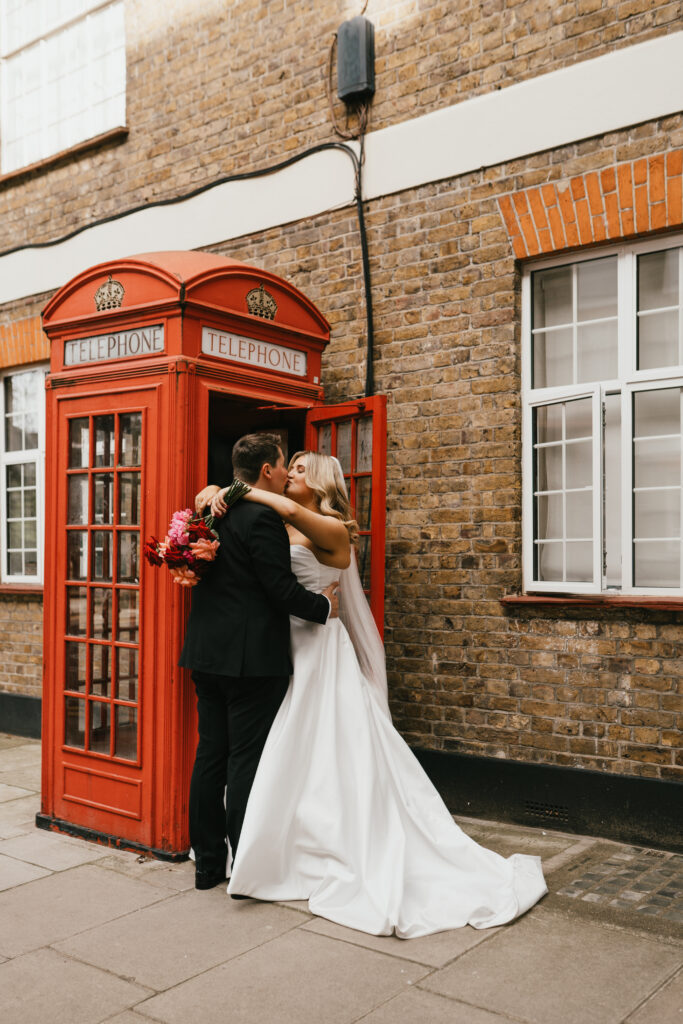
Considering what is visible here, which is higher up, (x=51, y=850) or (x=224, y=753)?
(x=224, y=753)

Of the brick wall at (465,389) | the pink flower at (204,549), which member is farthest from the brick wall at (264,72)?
the pink flower at (204,549)

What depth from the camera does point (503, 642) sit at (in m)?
5.34

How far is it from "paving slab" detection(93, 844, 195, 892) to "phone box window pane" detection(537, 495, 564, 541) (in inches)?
102

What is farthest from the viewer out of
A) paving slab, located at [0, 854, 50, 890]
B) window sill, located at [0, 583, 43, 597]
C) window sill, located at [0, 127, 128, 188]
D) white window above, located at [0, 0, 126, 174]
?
window sill, located at [0, 583, 43, 597]

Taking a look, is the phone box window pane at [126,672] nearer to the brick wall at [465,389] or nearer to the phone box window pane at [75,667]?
the phone box window pane at [75,667]

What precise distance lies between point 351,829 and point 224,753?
0.70 meters

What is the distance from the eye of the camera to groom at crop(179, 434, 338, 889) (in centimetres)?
424

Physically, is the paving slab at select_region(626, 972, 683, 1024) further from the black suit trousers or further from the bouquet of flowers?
the bouquet of flowers

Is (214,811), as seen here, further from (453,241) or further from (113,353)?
(453,241)

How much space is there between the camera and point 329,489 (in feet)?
15.0

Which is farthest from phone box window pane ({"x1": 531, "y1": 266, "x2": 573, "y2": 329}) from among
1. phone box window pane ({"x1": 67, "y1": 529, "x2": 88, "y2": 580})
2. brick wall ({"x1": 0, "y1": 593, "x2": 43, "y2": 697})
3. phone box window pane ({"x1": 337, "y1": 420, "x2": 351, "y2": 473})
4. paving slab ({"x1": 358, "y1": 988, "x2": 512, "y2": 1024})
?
brick wall ({"x1": 0, "y1": 593, "x2": 43, "y2": 697})

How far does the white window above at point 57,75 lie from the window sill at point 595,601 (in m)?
5.19

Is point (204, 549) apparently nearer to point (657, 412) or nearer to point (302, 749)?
point (302, 749)

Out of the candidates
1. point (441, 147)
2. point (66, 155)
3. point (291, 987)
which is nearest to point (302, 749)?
point (291, 987)
